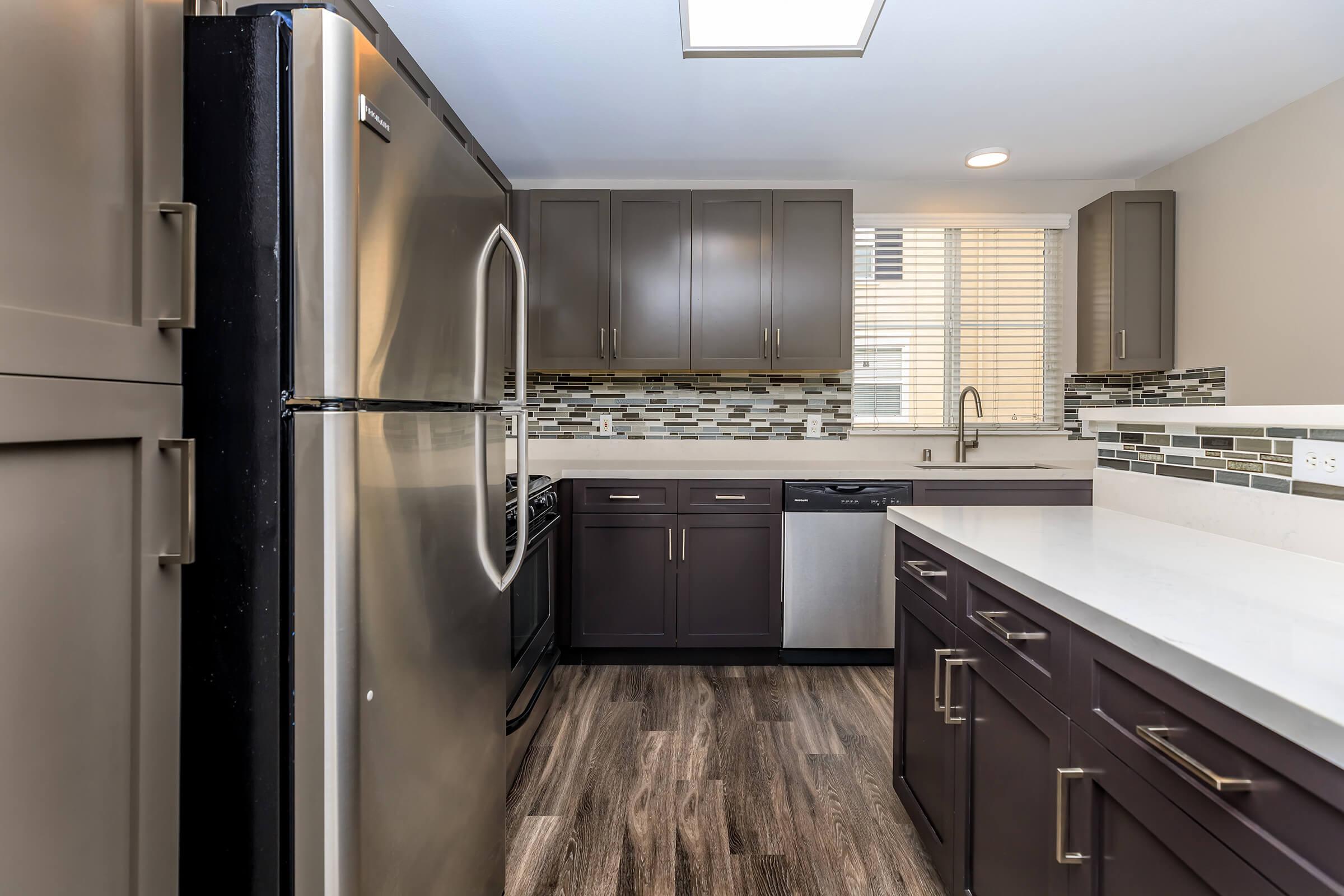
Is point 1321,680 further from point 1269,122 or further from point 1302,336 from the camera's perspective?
point 1269,122

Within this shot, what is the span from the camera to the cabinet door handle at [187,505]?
2.68ft

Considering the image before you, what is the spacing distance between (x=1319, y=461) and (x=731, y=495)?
208cm

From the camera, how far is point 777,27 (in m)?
2.07

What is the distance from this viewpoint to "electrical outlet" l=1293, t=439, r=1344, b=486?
1160 mm

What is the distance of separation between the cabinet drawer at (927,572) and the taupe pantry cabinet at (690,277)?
5.45ft

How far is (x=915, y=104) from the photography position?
2666 mm

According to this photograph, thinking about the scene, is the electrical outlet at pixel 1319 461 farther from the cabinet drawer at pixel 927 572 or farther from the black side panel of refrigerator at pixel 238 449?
the black side panel of refrigerator at pixel 238 449

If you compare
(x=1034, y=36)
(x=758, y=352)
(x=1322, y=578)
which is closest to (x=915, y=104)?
(x=1034, y=36)

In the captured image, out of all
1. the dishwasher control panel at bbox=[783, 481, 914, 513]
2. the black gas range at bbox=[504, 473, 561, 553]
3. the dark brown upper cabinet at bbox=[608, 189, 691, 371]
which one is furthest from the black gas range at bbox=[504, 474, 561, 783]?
the dishwasher control panel at bbox=[783, 481, 914, 513]

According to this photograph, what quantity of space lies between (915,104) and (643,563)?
2266 millimetres

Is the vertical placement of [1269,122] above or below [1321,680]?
above

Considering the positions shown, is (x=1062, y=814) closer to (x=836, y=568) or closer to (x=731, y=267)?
(x=836, y=568)

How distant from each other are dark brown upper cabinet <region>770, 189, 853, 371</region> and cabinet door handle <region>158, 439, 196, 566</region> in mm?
2772

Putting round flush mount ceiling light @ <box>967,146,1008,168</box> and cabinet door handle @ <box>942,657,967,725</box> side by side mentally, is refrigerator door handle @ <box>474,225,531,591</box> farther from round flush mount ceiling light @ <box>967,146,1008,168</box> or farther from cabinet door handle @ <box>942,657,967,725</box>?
round flush mount ceiling light @ <box>967,146,1008,168</box>
